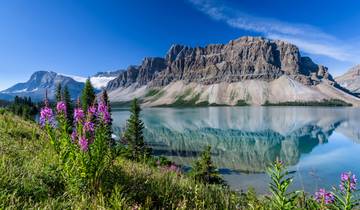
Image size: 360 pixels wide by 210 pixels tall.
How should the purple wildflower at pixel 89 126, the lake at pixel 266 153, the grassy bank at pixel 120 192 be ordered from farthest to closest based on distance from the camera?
the lake at pixel 266 153, the purple wildflower at pixel 89 126, the grassy bank at pixel 120 192

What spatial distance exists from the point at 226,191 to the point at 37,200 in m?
4.20

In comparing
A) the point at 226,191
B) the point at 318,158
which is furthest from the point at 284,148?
the point at 226,191

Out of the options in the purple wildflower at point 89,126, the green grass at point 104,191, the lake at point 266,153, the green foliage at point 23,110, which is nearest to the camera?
the green grass at point 104,191

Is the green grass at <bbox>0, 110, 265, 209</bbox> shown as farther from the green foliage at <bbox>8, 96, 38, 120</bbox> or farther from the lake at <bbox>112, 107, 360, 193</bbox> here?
the lake at <bbox>112, 107, 360, 193</bbox>

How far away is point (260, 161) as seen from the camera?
83.2 meters

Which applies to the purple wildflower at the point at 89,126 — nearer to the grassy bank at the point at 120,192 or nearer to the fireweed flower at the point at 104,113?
the fireweed flower at the point at 104,113

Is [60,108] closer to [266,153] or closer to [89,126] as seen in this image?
[89,126]

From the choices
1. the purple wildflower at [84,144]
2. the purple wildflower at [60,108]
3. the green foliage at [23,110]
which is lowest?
the green foliage at [23,110]

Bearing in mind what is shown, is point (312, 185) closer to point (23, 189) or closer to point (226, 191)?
point (226, 191)

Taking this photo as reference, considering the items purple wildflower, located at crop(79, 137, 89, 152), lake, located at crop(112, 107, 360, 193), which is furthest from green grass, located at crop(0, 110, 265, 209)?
lake, located at crop(112, 107, 360, 193)

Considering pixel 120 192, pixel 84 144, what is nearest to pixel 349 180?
pixel 120 192

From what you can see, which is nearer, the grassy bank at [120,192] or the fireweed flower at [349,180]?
the fireweed flower at [349,180]

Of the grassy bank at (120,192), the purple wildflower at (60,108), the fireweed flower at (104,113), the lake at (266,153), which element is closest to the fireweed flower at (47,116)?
the purple wildflower at (60,108)

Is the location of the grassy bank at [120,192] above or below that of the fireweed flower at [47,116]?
below
